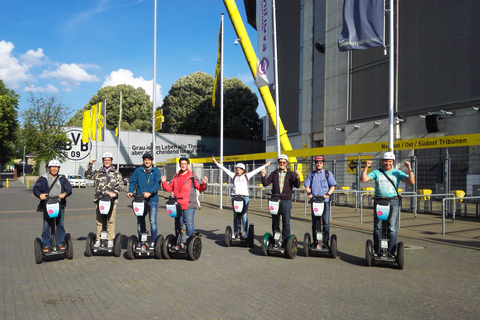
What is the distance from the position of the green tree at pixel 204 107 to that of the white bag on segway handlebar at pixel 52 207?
4437 cm

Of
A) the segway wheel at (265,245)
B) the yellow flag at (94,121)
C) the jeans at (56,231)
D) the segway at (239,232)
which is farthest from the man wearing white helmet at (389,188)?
the yellow flag at (94,121)

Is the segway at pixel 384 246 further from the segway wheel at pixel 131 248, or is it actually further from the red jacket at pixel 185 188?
the segway wheel at pixel 131 248

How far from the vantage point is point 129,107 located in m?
58.4

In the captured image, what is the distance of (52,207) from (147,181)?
1.68m

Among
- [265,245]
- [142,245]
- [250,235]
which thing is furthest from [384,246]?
[142,245]

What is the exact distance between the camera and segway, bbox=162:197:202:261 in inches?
282

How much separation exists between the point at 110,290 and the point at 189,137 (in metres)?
44.1

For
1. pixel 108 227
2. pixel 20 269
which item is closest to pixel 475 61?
pixel 108 227

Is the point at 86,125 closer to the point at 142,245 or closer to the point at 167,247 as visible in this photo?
the point at 142,245

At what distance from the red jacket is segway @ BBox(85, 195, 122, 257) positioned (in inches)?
43.7

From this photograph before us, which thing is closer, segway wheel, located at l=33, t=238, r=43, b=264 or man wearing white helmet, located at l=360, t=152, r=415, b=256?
man wearing white helmet, located at l=360, t=152, r=415, b=256

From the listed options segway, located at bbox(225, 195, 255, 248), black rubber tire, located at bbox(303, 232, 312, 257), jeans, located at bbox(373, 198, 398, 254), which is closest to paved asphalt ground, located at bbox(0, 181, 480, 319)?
black rubber tire, located at bbox(303, 232, 312, 257)

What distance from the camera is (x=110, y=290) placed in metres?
5.41

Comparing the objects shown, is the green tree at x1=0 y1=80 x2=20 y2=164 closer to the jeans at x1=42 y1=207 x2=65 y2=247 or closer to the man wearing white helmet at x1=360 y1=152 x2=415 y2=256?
the jeans at x1=42 y1=207 x2=65 y2=247
